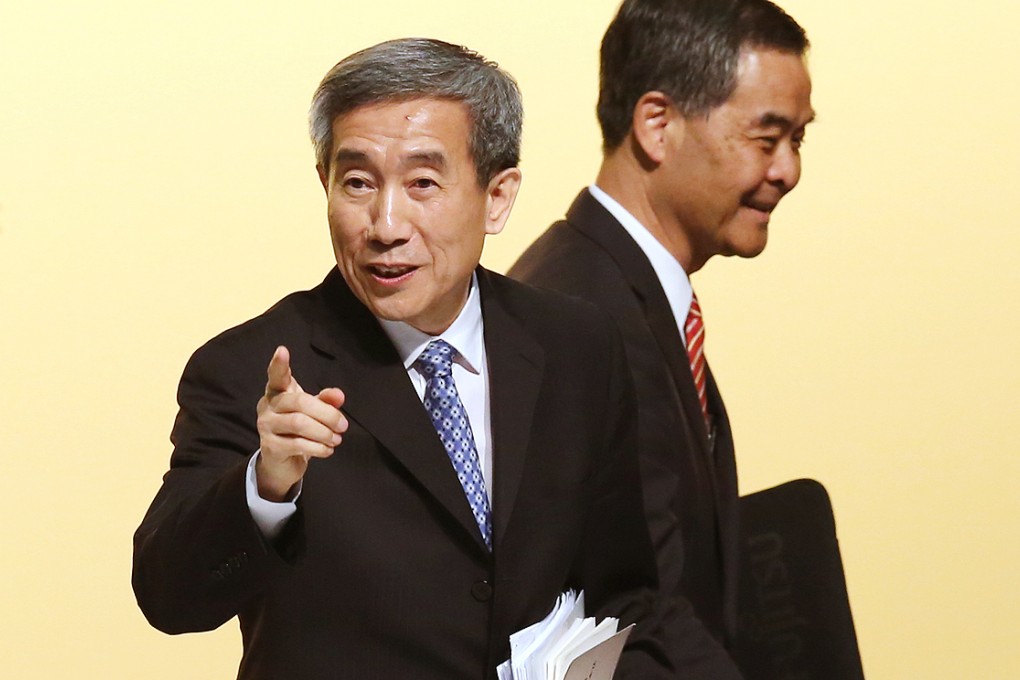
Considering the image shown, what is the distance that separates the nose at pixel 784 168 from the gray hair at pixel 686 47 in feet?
0.42

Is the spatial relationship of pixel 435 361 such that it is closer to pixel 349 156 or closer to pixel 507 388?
pixel 507 388

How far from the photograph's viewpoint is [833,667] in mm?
2402

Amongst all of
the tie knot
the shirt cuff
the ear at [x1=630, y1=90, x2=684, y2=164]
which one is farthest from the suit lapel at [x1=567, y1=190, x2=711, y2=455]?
the shirt cuff

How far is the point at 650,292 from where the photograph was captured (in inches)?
95.4

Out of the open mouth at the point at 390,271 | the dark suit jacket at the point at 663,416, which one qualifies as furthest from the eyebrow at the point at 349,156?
the dark suit jacket at the point at 663,416

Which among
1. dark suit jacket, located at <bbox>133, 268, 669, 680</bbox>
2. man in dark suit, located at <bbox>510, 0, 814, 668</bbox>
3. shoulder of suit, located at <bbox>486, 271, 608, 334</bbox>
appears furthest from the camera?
man in dark suit, located at <bbox>510, 0, 814, 668</bbox>

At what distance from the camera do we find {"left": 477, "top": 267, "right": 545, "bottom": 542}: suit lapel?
1771 mm

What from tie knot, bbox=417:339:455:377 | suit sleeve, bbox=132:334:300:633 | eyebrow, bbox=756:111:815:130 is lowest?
suit sleeve, bbox=132:334:300:633

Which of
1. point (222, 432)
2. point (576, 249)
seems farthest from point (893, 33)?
point (222, 432)

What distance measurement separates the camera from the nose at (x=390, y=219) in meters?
1.74

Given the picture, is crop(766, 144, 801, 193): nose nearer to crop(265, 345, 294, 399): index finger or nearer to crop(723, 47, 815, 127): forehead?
crop(723, 47, 815, 127): forehead

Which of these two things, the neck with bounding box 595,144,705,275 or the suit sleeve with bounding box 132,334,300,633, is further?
the neck with bounding box 595,144,705,275

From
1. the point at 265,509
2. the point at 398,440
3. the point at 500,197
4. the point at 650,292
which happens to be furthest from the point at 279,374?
the point at 650,292

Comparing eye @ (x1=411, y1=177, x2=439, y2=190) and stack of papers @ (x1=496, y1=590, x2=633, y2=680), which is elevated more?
eye @ (x1=411, y1=177, x2=439, y2=190)
